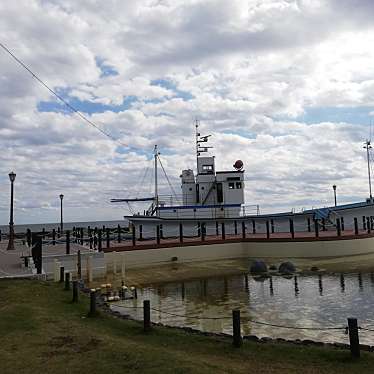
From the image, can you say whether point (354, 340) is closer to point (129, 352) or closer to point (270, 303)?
point (129, 352)

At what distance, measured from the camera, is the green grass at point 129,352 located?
22.4 ft

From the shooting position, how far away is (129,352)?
24.7 ft

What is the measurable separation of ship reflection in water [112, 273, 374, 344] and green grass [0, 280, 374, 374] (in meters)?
1.96

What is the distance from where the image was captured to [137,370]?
6.66m

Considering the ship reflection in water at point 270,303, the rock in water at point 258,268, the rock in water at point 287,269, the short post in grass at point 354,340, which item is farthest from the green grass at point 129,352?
the rock in water at point 287,269

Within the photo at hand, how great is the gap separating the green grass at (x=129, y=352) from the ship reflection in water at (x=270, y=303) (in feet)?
6.44

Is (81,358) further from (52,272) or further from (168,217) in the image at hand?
(168,217)

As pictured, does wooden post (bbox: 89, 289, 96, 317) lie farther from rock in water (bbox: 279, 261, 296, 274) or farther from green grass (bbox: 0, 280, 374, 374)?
rock in water (bbox: 279, 261, 296, 274)

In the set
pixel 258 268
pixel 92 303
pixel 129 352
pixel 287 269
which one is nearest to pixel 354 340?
pixel 129 352

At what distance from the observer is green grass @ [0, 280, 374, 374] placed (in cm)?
683

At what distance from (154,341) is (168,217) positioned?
2613 centimetres

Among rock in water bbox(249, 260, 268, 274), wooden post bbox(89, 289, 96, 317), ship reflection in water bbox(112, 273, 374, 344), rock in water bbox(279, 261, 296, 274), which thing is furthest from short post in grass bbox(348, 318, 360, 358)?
rock in water bbox(279, 261, 296, 274)

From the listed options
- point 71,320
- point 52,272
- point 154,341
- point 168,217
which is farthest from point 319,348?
point 168,217

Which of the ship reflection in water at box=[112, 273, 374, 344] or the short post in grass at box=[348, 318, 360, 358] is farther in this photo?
the ship reflection in water at box=[112, 273, 374, 344]
